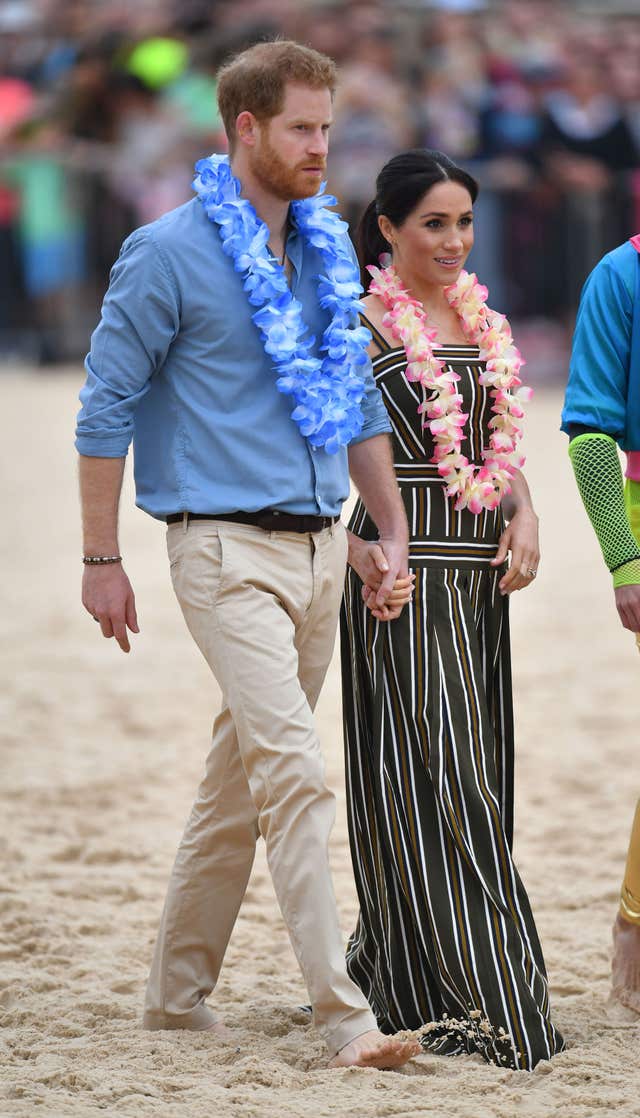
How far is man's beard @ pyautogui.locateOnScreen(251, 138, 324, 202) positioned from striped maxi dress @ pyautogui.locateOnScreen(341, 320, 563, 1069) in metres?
0.42

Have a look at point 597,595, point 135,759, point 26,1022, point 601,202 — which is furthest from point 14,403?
point 26,1022

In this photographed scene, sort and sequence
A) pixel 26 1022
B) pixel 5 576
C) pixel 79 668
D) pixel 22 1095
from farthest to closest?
pixel 5 576
pixel 79 668
pixel 26 1022
pixel 22 1095

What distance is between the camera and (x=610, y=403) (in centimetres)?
389

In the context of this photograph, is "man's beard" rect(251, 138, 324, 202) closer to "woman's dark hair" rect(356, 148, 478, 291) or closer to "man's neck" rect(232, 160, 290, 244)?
"man's neck" rect(232, 160, 290, 244)

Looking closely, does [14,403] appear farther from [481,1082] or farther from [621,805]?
[481,1082]

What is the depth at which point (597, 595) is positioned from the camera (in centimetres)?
977

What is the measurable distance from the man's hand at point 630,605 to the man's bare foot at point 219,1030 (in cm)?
126

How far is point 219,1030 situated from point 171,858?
5.87 feet

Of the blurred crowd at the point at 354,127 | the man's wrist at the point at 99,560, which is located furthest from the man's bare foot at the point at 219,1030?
the blurred crowd at the point at 354,127

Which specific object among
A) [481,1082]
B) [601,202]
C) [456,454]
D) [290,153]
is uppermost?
[601,202]

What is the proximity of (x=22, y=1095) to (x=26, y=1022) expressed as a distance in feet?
1.95

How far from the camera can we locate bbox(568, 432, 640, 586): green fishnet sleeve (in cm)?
388

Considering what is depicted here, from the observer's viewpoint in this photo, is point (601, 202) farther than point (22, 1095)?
Yes

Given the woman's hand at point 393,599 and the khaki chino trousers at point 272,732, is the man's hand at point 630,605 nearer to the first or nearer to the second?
the woman's hand at point 393,599
